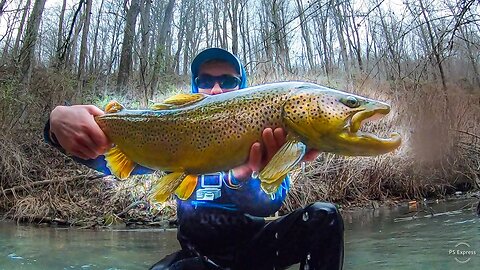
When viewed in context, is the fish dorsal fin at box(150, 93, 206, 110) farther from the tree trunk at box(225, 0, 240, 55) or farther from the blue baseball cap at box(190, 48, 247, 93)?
the tree trunk at box(225, 0, 240, 55)

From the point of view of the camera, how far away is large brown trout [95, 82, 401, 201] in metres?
1.62

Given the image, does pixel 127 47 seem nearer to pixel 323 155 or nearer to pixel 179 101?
pixel 323 155

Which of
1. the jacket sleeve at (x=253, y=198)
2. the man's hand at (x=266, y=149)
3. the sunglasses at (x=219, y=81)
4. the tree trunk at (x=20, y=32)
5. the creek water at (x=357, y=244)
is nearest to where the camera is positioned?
the man's hand at (x=266, y=149)

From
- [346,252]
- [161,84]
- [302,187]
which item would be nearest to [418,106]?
[302,187]

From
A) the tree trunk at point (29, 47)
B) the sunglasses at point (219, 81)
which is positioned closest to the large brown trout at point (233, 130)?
the sunglasses at point (219, 81)

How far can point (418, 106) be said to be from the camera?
7516 mm

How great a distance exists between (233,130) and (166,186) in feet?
1.14

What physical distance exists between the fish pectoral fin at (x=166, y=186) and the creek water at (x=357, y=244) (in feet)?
6.43

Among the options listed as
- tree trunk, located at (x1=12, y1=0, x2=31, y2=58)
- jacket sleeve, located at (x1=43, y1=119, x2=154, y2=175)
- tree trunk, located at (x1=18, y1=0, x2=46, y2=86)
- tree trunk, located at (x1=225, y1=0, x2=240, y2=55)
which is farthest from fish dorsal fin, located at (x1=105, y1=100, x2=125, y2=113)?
tree trunk, located at (x1=225, y1=0, x2=240, y2=55)

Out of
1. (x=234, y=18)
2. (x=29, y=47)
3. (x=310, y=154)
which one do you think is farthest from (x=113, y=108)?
(x=234, y=18)

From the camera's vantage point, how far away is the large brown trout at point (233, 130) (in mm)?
1616

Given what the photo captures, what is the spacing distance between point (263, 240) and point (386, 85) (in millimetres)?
7536

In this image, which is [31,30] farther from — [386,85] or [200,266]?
[200,266]

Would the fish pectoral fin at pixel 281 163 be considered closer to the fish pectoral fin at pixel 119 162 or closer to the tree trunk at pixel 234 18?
the fish pectoral fin at pixel 119 162
